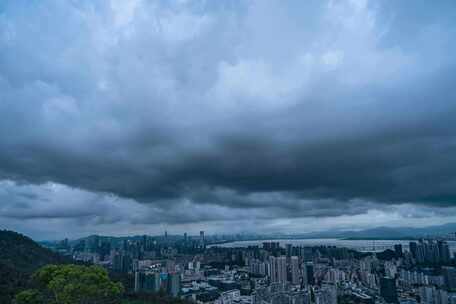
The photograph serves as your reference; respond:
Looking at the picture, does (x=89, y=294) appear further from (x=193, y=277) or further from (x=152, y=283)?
(x=193, y=277)

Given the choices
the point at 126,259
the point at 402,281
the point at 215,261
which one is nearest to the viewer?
the point at 402,281

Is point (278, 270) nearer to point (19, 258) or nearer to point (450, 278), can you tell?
point (450, 278)

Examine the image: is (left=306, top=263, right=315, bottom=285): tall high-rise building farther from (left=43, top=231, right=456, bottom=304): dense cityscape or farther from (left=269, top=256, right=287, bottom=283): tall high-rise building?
(left=269, top=256, right=287, bottom=283): tall high-rise building

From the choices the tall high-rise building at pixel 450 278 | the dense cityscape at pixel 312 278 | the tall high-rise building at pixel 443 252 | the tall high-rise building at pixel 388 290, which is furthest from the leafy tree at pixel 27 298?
the tall high-rise building at pixel 443 252

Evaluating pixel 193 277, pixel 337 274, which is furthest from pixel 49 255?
pixel 337 274

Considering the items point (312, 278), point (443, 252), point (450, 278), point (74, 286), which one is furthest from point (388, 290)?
point (74, 286)

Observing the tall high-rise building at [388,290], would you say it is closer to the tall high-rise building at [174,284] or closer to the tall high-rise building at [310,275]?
the tall high-rise building at [310,275]
